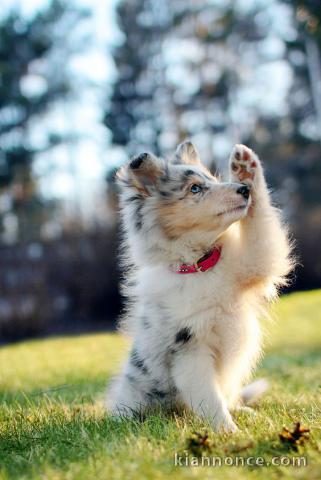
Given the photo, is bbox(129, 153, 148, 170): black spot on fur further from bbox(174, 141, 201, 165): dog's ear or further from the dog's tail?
the dog's tail

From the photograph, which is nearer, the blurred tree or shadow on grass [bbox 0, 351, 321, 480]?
shadow on grass [bbox 0, 351, 321, 480]

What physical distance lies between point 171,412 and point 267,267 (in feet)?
3.87

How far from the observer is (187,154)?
16.4ft

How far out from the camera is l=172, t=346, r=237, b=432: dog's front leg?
368 centimetres

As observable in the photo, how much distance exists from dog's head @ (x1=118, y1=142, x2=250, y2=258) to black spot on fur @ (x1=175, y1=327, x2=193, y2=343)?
0.70m

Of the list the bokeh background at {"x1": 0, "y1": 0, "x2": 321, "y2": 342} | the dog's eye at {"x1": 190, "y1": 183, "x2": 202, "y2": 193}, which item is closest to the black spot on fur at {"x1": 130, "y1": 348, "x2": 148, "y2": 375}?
the dog's eye at {"x1": 190, "y1": 183, "x2": 202, "y2": 193}

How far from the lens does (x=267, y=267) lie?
401 centimetres

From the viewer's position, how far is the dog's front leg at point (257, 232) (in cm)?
399

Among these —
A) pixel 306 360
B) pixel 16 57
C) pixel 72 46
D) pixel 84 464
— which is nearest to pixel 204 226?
pixel 84 464

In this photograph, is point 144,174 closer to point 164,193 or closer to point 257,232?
point 164,193

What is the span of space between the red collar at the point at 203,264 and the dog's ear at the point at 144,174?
689 mm

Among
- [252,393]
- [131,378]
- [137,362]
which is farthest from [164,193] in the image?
[252,393]

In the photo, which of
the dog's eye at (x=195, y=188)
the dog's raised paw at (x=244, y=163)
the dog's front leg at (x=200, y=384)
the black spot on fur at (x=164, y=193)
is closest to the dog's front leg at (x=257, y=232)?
the dog's raised paw at (x=244, y=163)

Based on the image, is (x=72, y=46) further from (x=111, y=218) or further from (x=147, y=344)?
(x=147, y=344)
